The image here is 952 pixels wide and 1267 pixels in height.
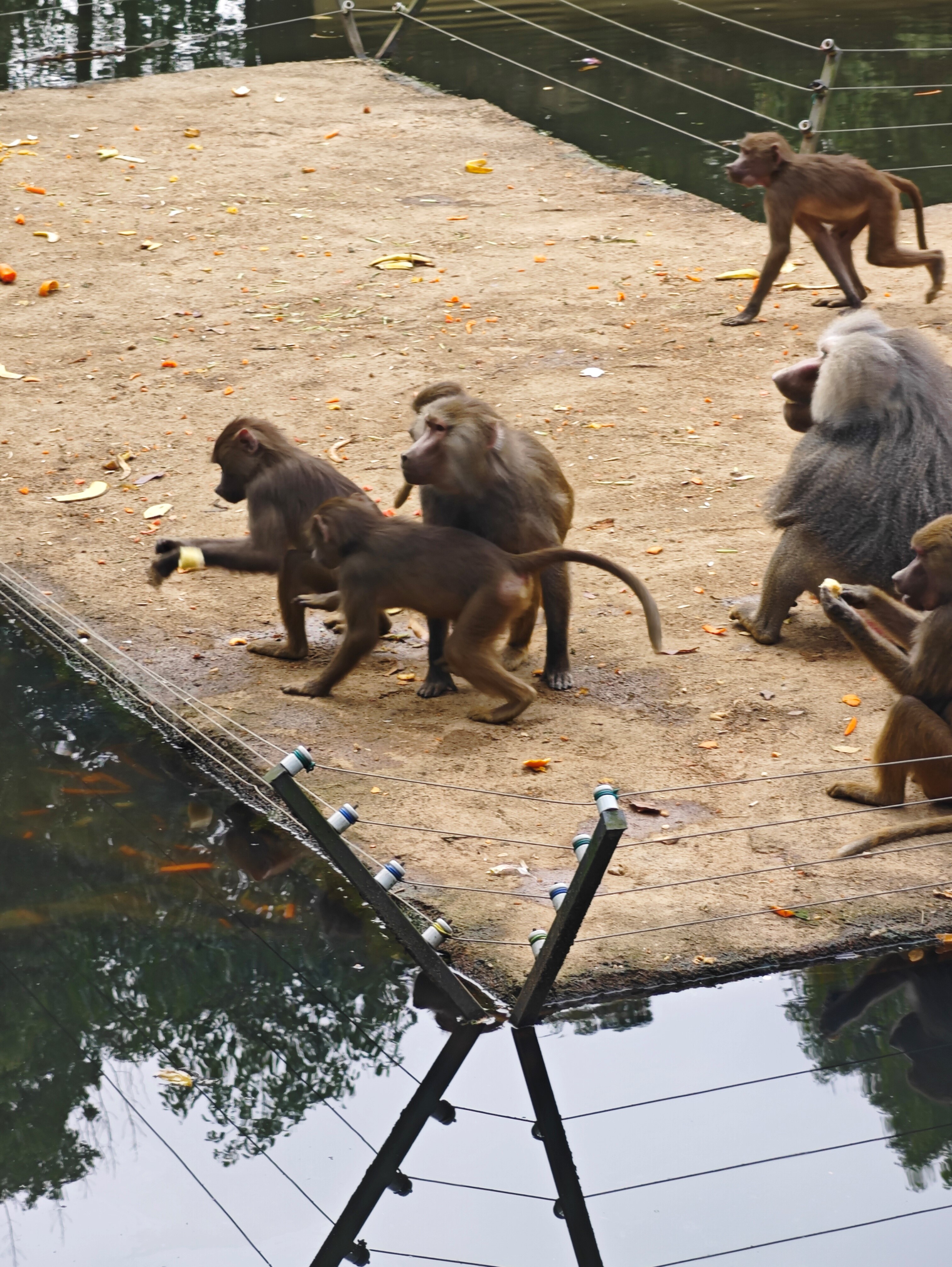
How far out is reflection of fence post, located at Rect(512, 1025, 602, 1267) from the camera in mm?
3414

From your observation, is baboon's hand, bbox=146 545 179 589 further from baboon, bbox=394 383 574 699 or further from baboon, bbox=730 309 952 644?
baboon, bbox=730 309 952 644

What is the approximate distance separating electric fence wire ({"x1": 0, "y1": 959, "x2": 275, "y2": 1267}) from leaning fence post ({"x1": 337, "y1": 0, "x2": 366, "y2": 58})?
40.7 feet

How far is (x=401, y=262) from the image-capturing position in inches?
396

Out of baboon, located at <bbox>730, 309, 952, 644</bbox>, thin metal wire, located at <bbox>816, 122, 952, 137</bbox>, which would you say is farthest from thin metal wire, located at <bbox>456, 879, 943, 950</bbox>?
thin metal wire, located at <bbox>816, 122, 952, 137</bbox>

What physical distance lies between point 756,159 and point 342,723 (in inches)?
197

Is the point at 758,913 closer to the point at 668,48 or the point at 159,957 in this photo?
the point at 159,957

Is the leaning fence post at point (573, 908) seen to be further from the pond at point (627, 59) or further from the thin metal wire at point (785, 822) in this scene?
the pond at point (627, 59)

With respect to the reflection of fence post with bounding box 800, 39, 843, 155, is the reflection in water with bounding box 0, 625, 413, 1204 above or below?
below

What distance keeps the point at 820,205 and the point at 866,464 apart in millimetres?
3513

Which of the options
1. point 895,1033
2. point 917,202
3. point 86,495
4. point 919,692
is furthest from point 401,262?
point 895,1033

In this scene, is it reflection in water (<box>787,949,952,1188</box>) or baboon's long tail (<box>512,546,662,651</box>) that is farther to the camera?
baboon's long tail (<box>512,546,662,651</box>)

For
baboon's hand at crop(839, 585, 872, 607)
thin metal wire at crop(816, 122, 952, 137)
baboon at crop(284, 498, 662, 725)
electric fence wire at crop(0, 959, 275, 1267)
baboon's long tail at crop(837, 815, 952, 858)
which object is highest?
thin metal wire at crop(816, 122, 952, 137)

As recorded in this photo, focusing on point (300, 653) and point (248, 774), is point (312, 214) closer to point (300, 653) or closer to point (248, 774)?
point (300, 653)

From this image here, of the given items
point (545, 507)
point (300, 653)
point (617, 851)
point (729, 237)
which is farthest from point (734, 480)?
point (729, 237)
